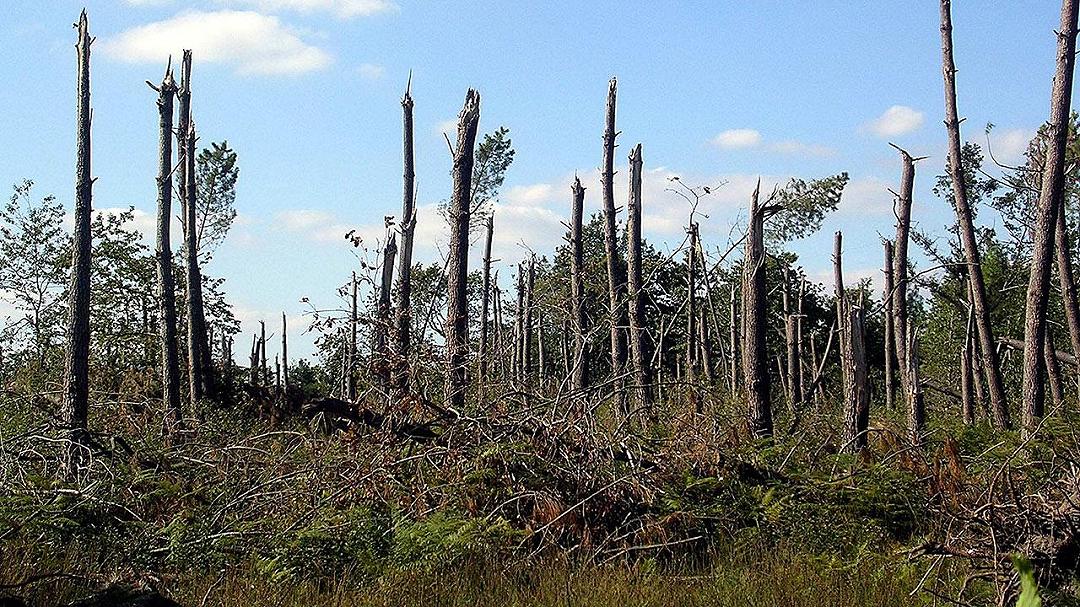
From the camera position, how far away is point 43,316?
29.0m

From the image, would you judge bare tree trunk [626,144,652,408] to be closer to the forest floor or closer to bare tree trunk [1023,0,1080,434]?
bare tree trunk [1023,0,1080,434]

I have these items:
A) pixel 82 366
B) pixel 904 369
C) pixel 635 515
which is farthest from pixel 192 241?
pixel 635 515

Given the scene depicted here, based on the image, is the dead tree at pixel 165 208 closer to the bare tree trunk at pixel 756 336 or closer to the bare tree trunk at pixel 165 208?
the bare tree trunk at pixel 165 208

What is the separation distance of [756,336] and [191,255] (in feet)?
47.4

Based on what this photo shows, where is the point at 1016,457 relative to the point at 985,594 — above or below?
above

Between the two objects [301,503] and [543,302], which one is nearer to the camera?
[301,503]

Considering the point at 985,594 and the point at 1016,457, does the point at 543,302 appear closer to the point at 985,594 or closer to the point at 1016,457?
the point at 1016,457

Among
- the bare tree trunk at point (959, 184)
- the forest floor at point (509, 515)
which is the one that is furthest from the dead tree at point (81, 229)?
the bare tree trunk at point (959, 184)

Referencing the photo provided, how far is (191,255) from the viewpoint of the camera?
79.9 ft

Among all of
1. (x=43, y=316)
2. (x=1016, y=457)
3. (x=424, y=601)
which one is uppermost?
(x=43, y=316)

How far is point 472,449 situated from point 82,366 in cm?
728

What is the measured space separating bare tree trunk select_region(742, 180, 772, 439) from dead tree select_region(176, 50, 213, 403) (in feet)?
35.5

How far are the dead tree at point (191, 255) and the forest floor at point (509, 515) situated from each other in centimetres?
1013

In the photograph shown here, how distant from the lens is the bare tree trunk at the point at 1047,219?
51.1ft
